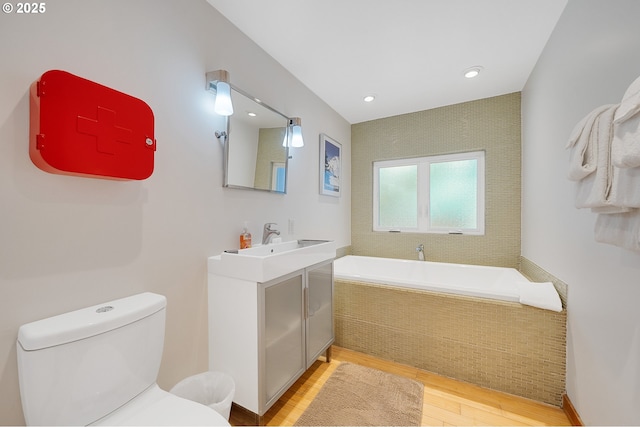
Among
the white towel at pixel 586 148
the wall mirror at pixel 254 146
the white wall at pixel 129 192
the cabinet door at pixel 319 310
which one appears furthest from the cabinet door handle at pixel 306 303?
the white towel at pixel 586 148

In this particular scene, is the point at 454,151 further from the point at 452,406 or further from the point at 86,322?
the point at 86,322

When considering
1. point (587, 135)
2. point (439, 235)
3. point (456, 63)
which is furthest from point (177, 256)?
point (439, 235)

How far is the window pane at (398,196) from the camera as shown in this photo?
3281mm

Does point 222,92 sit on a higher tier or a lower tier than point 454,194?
higher

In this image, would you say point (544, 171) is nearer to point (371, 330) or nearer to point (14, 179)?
point (371, 330)

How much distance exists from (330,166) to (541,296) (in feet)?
7.07

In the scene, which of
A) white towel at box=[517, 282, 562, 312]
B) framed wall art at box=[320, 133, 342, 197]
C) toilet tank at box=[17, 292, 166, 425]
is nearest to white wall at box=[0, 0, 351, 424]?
toilet tank at box=[17, 292, 166, 425]

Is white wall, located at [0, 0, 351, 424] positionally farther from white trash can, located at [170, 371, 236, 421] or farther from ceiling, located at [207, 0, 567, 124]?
ceiling, located at [207, 0, 567, 124]

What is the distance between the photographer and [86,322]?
895 millimetres

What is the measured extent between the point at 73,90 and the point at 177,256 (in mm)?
841

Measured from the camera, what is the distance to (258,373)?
54.6 inches

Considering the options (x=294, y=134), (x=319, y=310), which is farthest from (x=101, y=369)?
(x=294, y=134)

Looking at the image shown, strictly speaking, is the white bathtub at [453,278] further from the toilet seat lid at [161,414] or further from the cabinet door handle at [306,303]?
the toilet seat lid at [161,414]

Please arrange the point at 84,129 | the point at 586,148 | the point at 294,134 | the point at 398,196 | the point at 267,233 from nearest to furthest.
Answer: the point at 84,129 → the point at 586,148 → the point at 267,233 → the point at 294,134 → the point at 398,196
